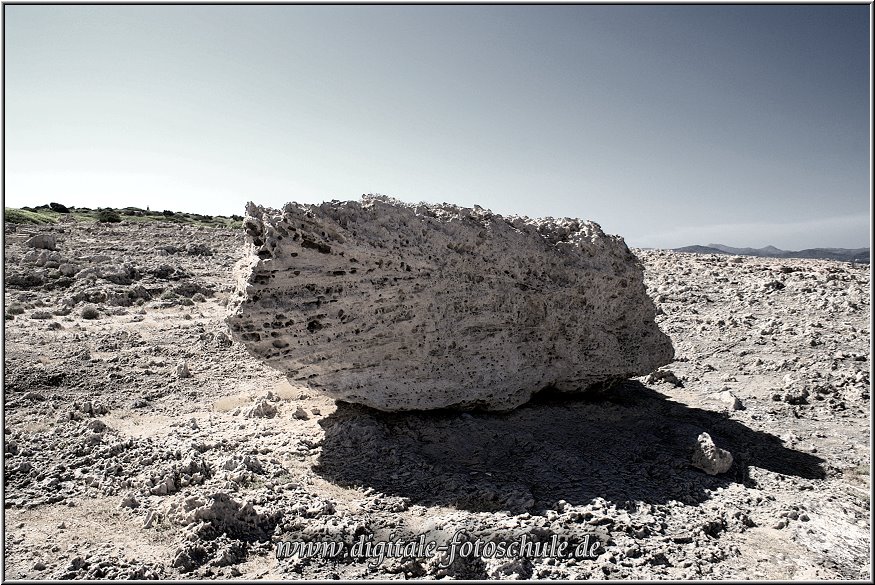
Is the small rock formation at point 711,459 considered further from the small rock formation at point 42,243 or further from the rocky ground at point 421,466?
the small rock formation at point 42,243

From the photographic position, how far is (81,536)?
4.88 meters

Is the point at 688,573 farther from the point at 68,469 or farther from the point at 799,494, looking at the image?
the point at 68,469

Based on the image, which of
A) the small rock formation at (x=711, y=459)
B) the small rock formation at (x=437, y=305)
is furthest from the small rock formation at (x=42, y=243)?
the small rock formation at (x=711, y=459)

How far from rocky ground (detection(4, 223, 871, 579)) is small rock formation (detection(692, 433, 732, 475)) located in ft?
0.32

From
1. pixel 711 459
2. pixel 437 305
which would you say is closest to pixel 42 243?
pixel 437 305

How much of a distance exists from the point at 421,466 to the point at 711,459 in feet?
11.0

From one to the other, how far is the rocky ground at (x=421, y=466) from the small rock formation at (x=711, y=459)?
0.32ft

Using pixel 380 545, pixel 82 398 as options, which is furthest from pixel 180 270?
pixel 380 545

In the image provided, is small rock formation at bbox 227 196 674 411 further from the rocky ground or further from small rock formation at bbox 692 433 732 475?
small rock formation at bbox 692 433 732 475

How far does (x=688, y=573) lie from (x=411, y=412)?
148 inches

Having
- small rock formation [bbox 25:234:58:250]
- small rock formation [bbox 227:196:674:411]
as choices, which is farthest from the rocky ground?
small rock formation [bbox 25:234:58:250]

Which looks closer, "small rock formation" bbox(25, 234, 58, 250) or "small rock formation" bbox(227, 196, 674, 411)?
"small rock formation" bbox(227, 196, 674, 411)

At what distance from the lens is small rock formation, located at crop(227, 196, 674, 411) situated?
623cm

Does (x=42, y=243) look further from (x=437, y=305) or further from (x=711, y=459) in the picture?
(x=711, y=459)
